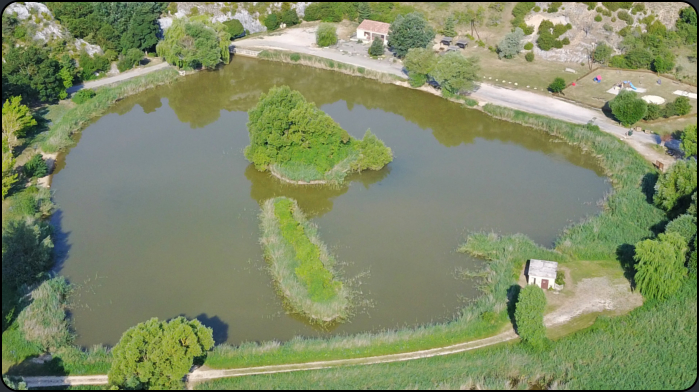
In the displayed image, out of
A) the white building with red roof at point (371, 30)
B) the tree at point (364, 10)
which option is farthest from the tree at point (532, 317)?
the tree at point (364, 10)

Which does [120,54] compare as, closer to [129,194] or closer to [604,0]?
[129,194]

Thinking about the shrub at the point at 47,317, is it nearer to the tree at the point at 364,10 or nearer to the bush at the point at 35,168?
the bush at the point at 35,168

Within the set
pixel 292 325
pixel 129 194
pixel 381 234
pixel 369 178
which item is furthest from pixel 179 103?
pixel 292 325

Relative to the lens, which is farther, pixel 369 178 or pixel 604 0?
pixel 604 0

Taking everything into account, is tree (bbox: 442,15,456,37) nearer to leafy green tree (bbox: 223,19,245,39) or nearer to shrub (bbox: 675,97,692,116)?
leafy green tree (bbox: 223,19,245,39)

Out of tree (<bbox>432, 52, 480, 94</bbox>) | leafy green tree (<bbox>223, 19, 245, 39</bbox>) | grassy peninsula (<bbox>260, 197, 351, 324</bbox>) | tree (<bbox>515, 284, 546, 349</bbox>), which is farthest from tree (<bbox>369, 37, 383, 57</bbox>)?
tree (<bbox>515, 284, 546, 349</bbox>)

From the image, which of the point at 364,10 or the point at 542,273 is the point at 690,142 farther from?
the point at 364,10
